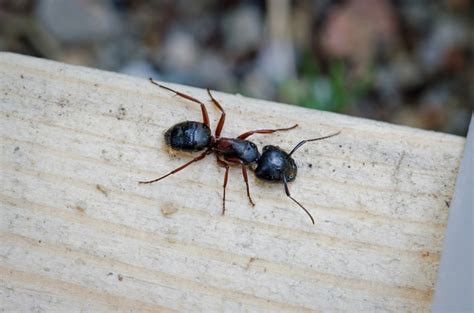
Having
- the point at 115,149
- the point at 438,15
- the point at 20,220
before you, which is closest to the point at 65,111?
the point at 115,149

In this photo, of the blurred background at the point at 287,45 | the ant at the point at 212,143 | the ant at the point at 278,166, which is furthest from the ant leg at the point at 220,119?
the blurred background at the point at 287,45

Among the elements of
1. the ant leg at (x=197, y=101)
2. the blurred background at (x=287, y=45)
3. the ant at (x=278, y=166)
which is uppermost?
the ant leg at (x=197, y=101)

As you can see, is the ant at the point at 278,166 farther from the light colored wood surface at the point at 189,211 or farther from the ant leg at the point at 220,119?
the ant leg at the point at 220,119

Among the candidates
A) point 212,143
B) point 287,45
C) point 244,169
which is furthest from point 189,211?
point 287,45

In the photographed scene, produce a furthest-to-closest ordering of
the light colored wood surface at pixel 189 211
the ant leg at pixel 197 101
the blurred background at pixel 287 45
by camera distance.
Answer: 1. the blurred background at pixel 287 45
2. the ant leg at pixel 197 101
3. the light colored wood surface at pixel 189 211

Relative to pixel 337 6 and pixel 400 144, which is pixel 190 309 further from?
pixel 337 6

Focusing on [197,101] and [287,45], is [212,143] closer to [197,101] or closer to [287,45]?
[197,101]

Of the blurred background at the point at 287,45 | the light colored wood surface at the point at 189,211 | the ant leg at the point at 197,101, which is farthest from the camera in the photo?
the blurred background at the point at 287,45
